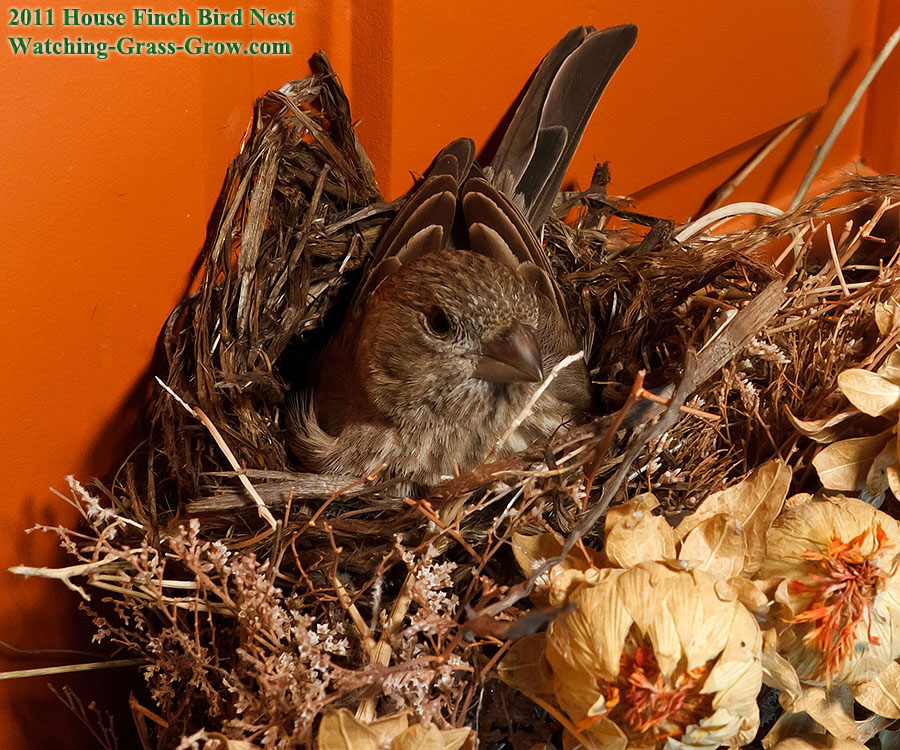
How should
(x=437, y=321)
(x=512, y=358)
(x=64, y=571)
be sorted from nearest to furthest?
(x=64, y=571)
(x=512, y=358)
(x=437, y=321)

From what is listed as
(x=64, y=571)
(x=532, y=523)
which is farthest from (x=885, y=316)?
(x=64, y=571)

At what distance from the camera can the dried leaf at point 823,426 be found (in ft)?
4.17

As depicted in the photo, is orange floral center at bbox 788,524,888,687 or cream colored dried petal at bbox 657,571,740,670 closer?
cream colored dried petal at bbox 657,571,740,670

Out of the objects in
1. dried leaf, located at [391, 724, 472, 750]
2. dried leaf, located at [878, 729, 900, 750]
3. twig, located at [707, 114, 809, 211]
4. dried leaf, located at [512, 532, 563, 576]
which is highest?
twig, located at [707, 114, 809, 211]

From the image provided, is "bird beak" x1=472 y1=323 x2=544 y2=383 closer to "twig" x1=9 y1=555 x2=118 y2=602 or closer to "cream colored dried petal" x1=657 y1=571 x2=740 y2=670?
"cream colored dried petal" x1=657 y1=571 x2=740 y2=670

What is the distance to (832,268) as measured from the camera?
1.62 metres

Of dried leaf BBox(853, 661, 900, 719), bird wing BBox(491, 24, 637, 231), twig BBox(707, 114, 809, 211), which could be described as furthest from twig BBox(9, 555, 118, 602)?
twig BBox(707, 114, 809, 211)

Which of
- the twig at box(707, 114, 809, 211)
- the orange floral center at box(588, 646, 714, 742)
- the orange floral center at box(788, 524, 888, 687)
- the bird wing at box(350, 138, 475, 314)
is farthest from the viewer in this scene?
the twig at box(707, 114, 809, 211)

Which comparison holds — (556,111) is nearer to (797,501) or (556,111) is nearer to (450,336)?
(450,336)

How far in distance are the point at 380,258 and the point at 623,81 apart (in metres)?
0.65

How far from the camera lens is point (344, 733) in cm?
97

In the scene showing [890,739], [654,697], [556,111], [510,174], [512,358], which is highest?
[556,111]

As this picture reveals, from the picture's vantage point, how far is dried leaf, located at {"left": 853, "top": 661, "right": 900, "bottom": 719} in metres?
1.18

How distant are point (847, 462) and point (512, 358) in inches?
20.8
